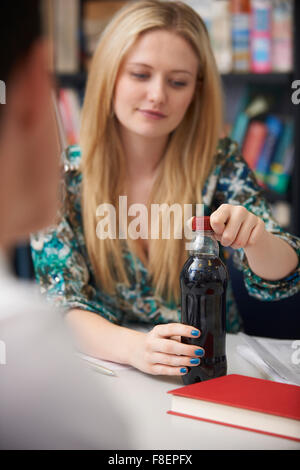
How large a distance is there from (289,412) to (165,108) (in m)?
0.54

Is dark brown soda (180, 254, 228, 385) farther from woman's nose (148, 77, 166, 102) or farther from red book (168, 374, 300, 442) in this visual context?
woman's nose (148, 77, 166, 102)

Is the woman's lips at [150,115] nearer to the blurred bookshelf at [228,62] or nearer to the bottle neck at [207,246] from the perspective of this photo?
the bottle neck at [207,246]

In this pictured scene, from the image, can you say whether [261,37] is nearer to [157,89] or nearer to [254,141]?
[254,141]

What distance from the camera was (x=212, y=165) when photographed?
102 centimetres

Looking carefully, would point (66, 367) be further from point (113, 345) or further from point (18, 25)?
point (113, 345)

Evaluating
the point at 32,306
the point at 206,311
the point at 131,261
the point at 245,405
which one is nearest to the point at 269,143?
the point at 131,261

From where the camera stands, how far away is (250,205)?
997mm

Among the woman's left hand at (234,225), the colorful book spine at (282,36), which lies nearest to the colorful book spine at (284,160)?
the colorful book spine at (282,36)

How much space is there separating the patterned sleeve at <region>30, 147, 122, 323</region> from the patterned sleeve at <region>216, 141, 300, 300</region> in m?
0.26

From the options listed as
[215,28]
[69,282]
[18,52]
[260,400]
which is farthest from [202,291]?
[215,28]

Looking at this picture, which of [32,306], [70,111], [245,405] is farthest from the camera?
[70,111]

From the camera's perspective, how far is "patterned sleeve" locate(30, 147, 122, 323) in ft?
3.08

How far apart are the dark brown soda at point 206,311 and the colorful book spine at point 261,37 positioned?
130cm

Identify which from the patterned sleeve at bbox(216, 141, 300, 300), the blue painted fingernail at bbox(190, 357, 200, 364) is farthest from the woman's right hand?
the patterned sleeve at bbox(216, 141, 300, 300)
